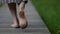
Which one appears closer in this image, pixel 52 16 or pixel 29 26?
pixel 29 26

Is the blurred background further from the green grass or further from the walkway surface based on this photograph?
the walkway surface

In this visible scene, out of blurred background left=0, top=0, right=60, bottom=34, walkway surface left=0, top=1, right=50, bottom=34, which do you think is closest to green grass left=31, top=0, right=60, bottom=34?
blurred background left=0, top=0, right=60, bottom=34

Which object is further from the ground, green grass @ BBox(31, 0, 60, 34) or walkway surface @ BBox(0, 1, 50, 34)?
walkway surface @ BBox(0, 1, 50, 34)

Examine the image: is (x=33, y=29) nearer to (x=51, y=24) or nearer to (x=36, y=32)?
(x=36, y=32)

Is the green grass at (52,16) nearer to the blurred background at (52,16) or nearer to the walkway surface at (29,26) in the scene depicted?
the blurred background at (52,16)

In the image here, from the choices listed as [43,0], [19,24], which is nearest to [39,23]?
[19,24]

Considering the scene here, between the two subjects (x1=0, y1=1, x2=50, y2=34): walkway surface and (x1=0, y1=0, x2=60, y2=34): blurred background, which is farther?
(x1=0, y1=0, x2=60, y2=34): blurred background

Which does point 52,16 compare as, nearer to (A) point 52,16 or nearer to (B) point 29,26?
(A) point 52,16

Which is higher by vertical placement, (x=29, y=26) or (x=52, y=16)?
(x=29, y=26)

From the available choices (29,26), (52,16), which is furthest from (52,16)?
(29,26)

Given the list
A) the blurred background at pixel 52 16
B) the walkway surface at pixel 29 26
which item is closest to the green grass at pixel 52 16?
the blurred background at pixel 52 16

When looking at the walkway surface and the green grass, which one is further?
the green grass

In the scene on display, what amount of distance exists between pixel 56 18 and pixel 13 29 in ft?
7.16

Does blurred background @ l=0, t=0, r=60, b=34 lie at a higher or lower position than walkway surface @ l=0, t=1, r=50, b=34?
lower
